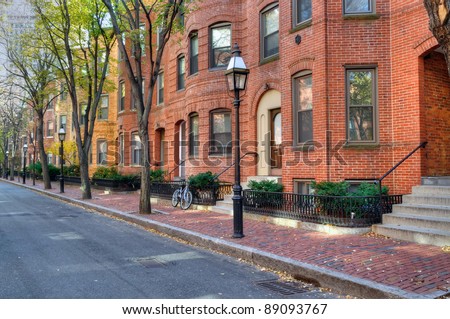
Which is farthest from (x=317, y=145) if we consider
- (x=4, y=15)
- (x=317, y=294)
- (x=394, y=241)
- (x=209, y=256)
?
(x=4, y=15)

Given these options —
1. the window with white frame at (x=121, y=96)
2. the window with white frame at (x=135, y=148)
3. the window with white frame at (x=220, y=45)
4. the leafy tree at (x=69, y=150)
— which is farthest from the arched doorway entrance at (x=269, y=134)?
the leafy tree at (x=69, y=150)

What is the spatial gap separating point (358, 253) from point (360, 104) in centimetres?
529

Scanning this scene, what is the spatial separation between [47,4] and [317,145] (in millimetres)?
15018

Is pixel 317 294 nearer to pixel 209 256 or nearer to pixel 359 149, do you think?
pixel 209 256

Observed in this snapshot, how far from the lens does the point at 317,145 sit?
11289 millimetres

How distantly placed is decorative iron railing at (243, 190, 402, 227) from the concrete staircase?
0.80 feet

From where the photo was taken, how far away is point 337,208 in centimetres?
942

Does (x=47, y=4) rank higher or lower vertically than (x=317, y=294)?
higher

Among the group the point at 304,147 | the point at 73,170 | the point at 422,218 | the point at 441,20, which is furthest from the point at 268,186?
the point at 73,170

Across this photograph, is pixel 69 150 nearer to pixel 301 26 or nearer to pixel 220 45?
pixel 220 45

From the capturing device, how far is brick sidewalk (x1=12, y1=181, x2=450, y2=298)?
18.0ft

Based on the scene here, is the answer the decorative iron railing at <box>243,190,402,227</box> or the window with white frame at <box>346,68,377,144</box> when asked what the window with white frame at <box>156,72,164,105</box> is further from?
the decorative iron railing at <box>243,190,402,227</box>

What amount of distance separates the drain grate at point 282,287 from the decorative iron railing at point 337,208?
3598mm

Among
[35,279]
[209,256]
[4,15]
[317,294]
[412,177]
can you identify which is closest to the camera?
[317,294]
